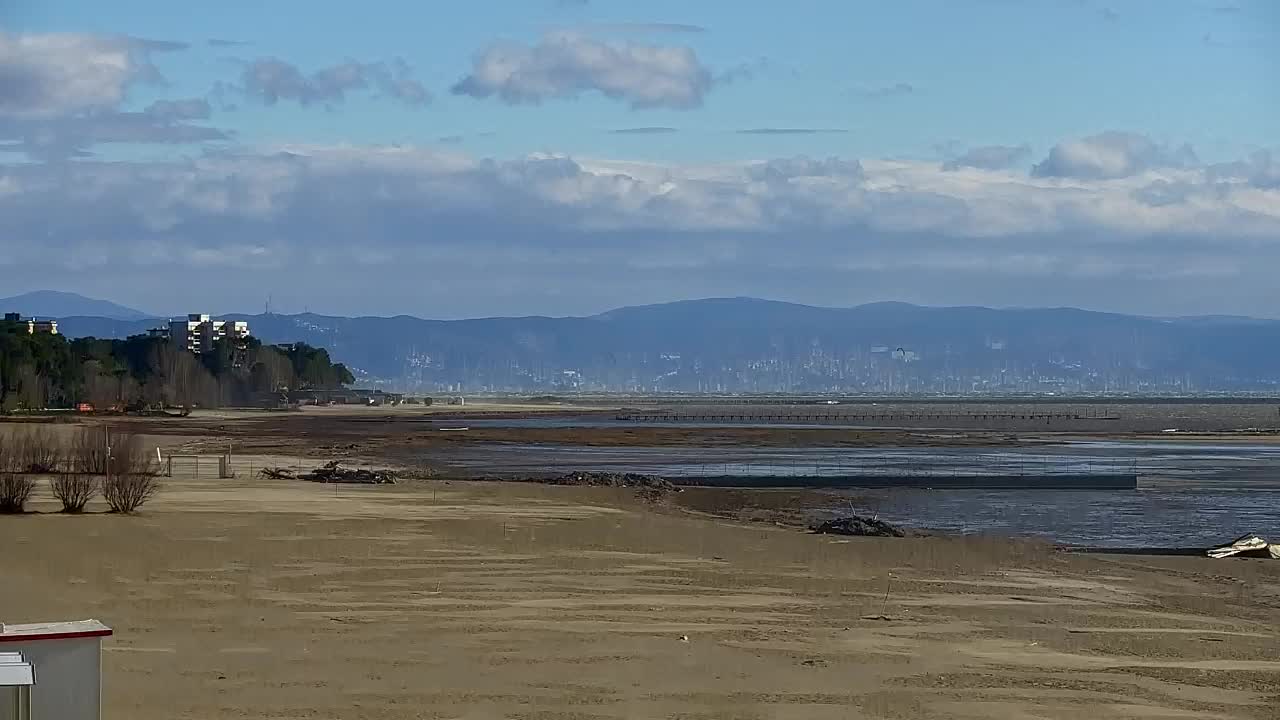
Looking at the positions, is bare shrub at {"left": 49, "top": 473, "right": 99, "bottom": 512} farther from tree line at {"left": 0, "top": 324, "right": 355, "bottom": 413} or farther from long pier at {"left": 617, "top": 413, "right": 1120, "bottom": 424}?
long pier at {"left": 617, "top": 413, "right": 1120, "bottom": 424}

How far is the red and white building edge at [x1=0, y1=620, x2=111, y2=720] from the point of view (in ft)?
27.1

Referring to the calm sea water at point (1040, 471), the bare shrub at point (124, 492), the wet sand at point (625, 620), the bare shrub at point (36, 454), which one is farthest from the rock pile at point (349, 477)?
the wet sand at point (625, 620)

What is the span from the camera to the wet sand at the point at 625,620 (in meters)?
13.0

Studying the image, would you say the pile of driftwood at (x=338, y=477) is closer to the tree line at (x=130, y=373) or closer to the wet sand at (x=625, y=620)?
the wet sand at (x=625, y=620)

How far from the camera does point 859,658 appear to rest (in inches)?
587

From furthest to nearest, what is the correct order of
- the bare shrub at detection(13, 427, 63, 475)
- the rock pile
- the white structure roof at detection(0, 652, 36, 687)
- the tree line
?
the tree line, the rock pile, the bare shrub at detection(13, 427, 63, 475), the white structure roof at detection(0, 652, 36, 687)

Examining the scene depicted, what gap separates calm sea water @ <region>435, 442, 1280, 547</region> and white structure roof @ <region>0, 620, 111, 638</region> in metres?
23.0

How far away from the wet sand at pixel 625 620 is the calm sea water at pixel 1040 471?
5576 millimetres

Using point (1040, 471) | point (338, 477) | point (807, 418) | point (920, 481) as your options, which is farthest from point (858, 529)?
point (807, 418)

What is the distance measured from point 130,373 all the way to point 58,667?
150 meters

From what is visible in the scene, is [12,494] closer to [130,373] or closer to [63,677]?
[63,677]

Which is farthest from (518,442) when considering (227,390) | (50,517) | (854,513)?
(227,390)

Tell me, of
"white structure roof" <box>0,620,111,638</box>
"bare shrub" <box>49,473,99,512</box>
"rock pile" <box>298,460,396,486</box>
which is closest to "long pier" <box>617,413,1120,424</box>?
"rock pile" <box>298,460,396,486</box>

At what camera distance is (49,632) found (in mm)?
8445
